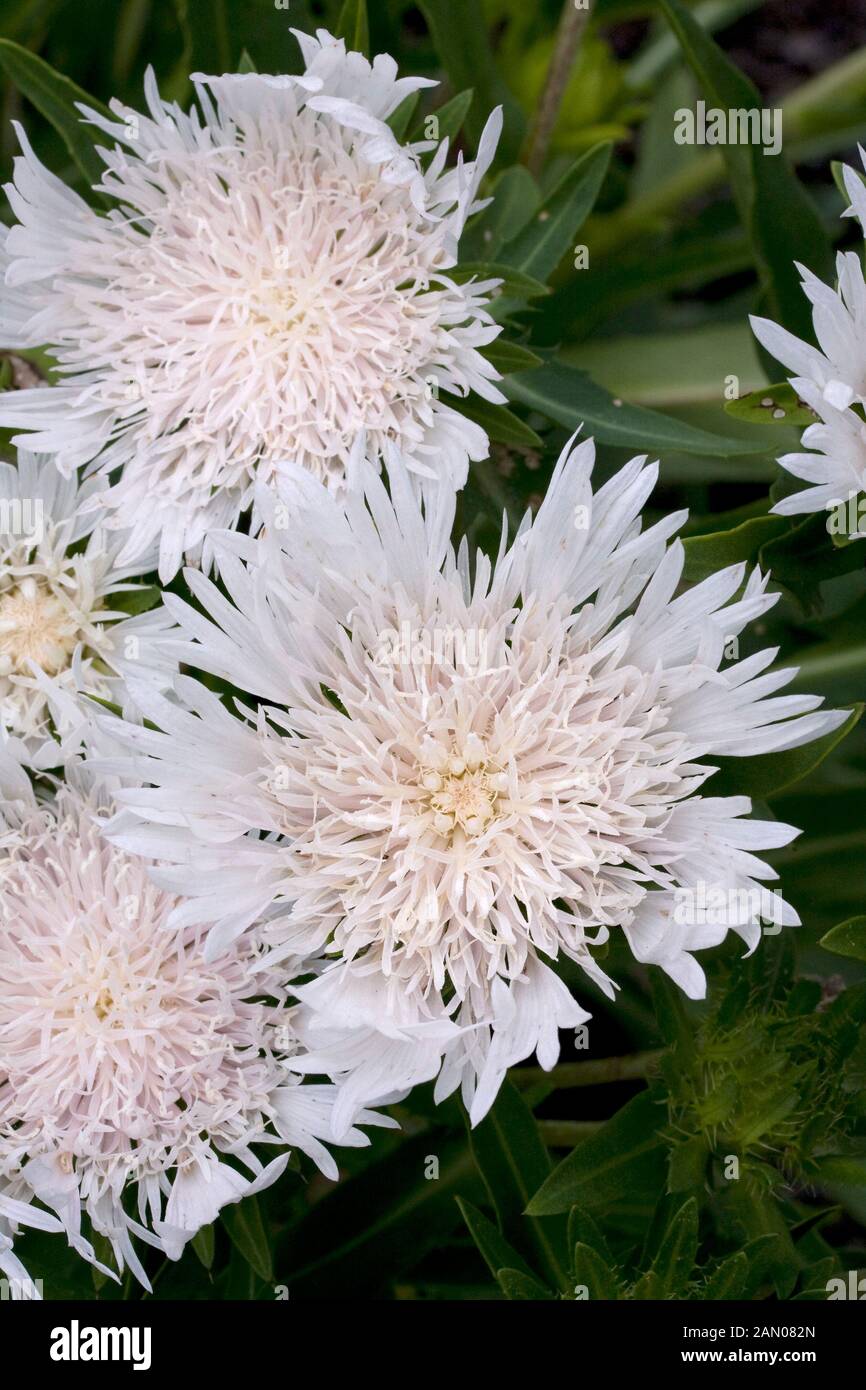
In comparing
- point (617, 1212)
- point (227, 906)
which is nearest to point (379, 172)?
point (227, 906)

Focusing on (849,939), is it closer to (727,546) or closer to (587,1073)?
(727,546)

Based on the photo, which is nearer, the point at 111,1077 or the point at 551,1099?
the point at 111,1077

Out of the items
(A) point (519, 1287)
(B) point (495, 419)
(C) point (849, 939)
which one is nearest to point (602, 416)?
(B) point (495, 419)

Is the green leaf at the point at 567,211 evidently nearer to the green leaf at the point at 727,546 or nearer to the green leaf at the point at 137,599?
the green leaf at the point at 727,546

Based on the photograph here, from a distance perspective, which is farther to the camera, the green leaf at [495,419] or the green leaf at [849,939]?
the green leaf at [495,419]

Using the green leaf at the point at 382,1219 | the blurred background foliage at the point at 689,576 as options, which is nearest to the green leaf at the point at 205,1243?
the blurred background foliage at the point at 689,576
